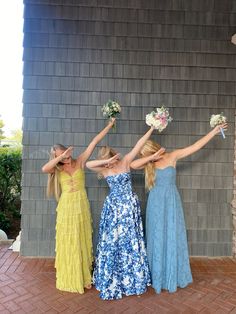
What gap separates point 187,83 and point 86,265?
2.72 metres

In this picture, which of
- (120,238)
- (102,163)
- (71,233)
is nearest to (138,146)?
(102,163)

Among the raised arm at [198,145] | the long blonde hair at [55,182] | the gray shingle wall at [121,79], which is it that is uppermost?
the gray shingle wall at [121,79]

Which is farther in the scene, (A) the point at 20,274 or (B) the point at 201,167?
(B) the point at 201,167

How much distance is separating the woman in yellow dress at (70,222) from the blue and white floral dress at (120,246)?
0.73ft

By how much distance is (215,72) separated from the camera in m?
3.97

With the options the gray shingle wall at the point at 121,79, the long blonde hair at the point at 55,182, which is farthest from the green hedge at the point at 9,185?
the long blonde hair at the point at 55,182

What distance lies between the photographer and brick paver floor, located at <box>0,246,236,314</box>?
2.75m

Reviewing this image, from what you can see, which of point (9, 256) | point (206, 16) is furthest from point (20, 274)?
point (206, 16)

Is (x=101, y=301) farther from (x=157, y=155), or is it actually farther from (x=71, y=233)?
(x=157, y=155)

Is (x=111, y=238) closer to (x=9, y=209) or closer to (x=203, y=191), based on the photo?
(x=203, y=191)

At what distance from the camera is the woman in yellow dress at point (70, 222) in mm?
3021

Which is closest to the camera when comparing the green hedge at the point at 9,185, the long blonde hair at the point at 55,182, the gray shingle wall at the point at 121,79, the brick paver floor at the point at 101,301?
the brick paver floor at the point at 101,301

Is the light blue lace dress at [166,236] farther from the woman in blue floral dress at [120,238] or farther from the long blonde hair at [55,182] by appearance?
the long blonde hair at [55,182]

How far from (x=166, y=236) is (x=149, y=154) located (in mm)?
919
